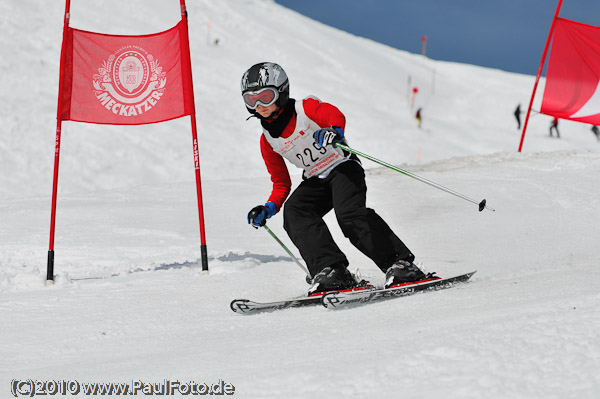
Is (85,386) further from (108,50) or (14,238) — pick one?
(14,238)

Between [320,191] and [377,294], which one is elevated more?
[320,191]

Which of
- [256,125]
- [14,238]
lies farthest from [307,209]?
[256,125]

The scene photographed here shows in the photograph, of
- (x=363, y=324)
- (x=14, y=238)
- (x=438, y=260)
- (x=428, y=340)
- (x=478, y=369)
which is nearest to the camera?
(x=478, y=369)

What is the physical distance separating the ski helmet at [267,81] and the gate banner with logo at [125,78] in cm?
151

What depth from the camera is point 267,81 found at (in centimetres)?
403

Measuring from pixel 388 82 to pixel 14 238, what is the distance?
99.4 feet

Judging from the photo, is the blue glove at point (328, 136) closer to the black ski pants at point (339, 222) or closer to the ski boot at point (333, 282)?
the black ski pants at point (339, 222)

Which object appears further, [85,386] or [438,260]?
[438,260]

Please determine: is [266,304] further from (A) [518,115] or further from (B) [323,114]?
(A) [518,115]

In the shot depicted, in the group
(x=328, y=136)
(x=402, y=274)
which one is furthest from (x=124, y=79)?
(x=402, y=274)

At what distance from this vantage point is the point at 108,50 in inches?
210

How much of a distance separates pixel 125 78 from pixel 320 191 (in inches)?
84.9

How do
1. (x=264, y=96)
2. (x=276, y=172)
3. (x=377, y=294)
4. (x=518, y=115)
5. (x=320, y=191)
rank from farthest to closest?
1. (x=518, y=115)
2. (x=276, y=172)
3. (x=320, y=191)
4. (x=264, y=96)
5. (x=377, y=294)

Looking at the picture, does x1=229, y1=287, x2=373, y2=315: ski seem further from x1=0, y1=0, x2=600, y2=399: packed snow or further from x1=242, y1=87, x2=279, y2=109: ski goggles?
x1=242, y1=87, x2=279, y2=109: ski goggles
